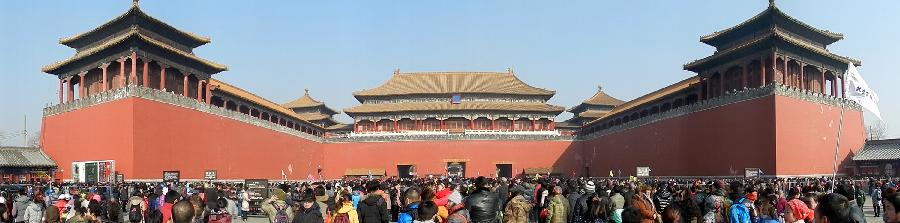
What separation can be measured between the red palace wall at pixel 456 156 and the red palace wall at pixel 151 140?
1313cm

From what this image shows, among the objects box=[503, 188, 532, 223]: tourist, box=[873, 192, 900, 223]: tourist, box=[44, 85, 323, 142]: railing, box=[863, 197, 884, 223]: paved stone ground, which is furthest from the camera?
box=[44, 85, 323, 142]: railing

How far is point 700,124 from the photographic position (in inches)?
1353

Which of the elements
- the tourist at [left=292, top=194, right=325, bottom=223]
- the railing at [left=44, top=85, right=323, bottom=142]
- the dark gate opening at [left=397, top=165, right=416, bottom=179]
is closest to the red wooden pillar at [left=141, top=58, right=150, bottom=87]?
the railing at [left=44, top=85, right=323, bottom=142]

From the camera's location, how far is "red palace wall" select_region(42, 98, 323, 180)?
29312 millimetres

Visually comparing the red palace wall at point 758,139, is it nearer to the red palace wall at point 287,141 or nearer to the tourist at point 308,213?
the red palace wall at point 287,141

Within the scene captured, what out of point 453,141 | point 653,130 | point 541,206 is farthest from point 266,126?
point 541,206

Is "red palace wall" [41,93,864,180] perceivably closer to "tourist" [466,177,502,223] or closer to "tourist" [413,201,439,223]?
"tourist" [466,177,502,223]

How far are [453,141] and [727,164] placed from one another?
22.9 metres

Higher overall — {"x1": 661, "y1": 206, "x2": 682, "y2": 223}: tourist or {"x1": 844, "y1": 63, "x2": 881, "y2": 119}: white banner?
A: {"x1": 844, "y1": 63, "x2": 881, "y2": 119}: white banner

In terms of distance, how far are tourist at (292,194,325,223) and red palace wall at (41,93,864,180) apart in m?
24.2

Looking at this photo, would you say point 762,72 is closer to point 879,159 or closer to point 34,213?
point 879,159

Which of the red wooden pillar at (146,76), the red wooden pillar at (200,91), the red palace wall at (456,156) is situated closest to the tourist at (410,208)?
the red wooden pillar at (146,76)

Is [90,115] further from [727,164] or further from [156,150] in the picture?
[727,164]

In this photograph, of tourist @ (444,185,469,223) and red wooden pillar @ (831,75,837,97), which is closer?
tourist @ (444,185,469,223)
